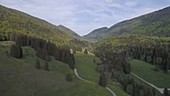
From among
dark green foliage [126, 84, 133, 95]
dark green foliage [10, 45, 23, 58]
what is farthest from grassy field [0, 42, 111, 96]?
dark green foliage [126, 84, 133, 95]

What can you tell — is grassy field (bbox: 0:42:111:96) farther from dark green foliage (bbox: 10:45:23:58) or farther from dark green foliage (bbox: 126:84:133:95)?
dark green foliage (bbox: 126:84:133:95)

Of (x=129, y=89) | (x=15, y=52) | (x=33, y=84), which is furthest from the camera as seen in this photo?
(x=129, y=89)

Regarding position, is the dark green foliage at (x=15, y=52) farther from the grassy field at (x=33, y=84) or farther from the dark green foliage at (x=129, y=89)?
the dark green foliage at (x=129, y=89)

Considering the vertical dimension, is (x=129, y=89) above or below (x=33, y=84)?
below

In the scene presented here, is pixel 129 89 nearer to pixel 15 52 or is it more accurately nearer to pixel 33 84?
pixel 15 52

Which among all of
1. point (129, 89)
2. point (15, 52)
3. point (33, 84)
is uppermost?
point (15, 52)

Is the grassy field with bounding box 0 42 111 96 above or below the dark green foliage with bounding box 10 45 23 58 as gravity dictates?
below

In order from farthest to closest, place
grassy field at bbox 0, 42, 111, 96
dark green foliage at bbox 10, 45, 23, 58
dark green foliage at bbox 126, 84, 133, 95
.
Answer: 1. dark green foliage at bbox 126, 84, 133, 95
2. dark green foliage at bbox 10, 45, 23, 58
3. grassy field at bbox 0, 42, 111, 96

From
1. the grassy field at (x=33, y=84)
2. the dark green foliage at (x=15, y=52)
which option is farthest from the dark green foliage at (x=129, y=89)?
the dark green foliage at (x=15, y=52)

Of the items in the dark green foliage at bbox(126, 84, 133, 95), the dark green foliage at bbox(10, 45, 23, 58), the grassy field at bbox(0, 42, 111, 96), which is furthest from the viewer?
the dark green foliage at bbox(126, 84, 133, 95)

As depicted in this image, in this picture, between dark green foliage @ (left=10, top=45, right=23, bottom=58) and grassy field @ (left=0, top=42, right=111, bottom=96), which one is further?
dark green foliage @ (left=10, top=45, right=23, bottom=58)

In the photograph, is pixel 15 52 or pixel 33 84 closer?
pixel 33 84

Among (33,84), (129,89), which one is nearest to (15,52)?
(33,84)

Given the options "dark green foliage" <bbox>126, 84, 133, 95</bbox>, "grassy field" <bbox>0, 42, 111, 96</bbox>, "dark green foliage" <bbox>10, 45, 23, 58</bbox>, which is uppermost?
"dark green foliage" <bbox>10, 45, 23, 58</bbox>
